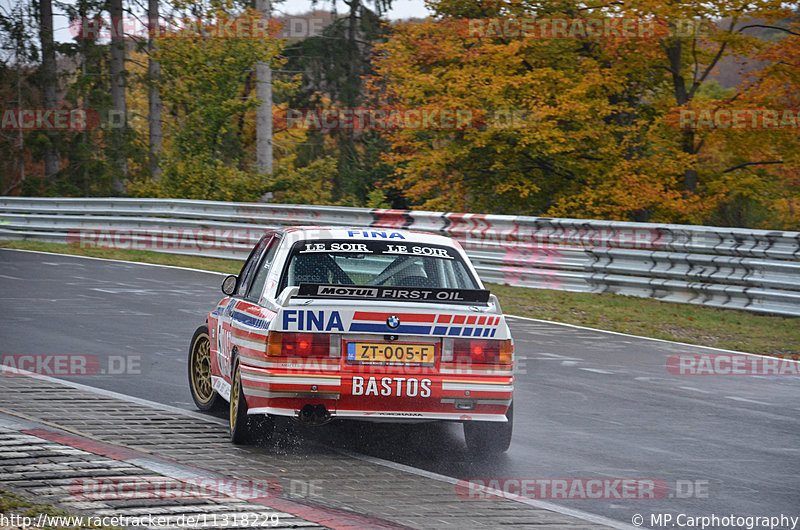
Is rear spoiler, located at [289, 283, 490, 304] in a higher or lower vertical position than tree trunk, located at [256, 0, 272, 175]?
lower

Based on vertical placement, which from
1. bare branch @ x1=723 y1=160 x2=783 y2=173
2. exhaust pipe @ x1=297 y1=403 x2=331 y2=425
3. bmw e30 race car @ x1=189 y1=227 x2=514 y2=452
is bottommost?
exhaust pipe @ x1=297 y1=403 x2=331 y2=425

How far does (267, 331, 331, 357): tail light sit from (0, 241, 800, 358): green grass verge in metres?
7.90

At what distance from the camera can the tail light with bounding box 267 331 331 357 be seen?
6.73 meters

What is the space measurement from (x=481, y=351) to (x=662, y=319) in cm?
873

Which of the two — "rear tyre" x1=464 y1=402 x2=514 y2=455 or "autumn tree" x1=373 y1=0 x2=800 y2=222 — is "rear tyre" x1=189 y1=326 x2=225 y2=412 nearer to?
"rear tyre" x1=464 y1=402 x2=514 y2=455

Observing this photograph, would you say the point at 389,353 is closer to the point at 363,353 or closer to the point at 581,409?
the point at 363,353

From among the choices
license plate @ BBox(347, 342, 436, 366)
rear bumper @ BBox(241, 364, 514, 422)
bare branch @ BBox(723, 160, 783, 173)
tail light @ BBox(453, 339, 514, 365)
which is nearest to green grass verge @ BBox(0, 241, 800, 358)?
tail light @ BBox(453, 339, 514, 365)

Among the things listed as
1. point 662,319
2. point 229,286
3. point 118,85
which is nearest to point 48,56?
point 118,85

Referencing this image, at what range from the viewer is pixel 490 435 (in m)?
7.30

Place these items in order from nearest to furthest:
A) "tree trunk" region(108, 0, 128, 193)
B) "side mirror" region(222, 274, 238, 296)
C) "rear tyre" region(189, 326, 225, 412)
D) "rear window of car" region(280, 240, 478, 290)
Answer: "rear window of car" region(280, 240, 478, 290)
"side mirror" region(222, 274, 238, 296)
"rear tyre" region(189, 326, 225, 412)
"tree trunk" region(108, 0, 128, 193)

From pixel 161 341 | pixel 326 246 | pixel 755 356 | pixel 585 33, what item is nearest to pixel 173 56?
pixel 585 33

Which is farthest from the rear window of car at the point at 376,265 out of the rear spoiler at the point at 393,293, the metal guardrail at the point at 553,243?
the metal guardrail at the point at 553,243

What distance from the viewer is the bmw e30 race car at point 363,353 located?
673 centimetres

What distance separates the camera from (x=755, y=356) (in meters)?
12.4
